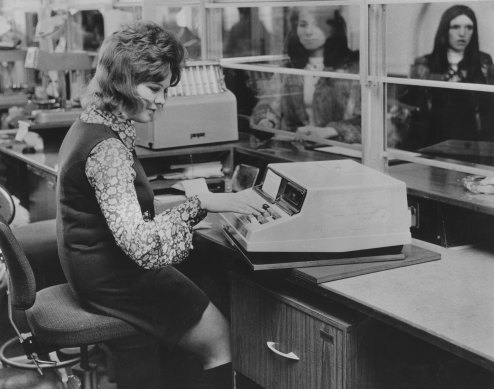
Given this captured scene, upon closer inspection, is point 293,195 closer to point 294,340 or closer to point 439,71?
point 294,340

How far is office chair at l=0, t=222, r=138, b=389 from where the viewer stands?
232 cm

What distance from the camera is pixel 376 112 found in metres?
3.04

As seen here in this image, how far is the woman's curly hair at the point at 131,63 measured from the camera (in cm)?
232

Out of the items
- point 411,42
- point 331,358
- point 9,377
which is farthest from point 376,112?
point 9,377

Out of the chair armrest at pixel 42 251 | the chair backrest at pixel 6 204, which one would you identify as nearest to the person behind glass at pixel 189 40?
the chair backrest at pixel 6 204

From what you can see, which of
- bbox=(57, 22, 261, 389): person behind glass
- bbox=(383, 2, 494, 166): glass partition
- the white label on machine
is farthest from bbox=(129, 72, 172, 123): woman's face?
bbox=(383, 2, 494, 166): glass partition

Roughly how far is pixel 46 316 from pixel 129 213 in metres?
0.50

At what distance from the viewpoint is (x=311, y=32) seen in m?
4.18

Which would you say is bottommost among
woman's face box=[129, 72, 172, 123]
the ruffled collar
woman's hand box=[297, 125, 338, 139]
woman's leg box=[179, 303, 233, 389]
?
woman's leg box=[179, 303, 233, 389]

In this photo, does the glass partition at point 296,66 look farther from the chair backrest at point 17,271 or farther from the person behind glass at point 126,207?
the chair backrest at point 17,271

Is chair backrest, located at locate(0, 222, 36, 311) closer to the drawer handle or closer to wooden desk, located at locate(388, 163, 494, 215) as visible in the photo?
the drawer handle

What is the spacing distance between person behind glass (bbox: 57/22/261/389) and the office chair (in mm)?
55

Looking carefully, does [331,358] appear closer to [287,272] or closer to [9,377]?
[287,272]

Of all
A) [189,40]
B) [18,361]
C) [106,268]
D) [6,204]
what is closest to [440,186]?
[106,268]
